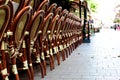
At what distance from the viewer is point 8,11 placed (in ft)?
10.1

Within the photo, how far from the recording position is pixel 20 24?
12.3 feet

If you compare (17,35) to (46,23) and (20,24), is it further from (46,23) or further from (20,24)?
(46,23)

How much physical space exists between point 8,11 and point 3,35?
10.2 inches

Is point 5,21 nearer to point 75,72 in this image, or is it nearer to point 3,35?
point 3,35

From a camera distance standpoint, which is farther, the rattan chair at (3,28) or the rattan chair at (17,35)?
the rattan chair at (17,35)

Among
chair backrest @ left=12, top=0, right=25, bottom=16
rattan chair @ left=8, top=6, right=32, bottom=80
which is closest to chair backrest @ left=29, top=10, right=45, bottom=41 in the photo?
chair backrest @ left=12, top=0, right=25, bottom=16

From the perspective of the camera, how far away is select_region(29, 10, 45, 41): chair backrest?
13.9ft

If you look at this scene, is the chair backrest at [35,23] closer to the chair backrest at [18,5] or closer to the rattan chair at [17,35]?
the chair backrest at [18,5]

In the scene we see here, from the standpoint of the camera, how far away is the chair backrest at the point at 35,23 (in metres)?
4.25

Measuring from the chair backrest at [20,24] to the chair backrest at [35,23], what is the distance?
0.41 metres

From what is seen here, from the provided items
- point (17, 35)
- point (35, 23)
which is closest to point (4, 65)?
point (17, 35)

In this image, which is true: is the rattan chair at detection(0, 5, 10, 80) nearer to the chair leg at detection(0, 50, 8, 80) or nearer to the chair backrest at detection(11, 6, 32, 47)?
the chair leg at detection(0, 50, 8, 80)

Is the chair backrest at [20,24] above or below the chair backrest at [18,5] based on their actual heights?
below

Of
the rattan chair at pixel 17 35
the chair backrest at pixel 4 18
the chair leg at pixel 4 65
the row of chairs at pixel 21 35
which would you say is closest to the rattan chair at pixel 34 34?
the row of chairs at pixel 21 35
